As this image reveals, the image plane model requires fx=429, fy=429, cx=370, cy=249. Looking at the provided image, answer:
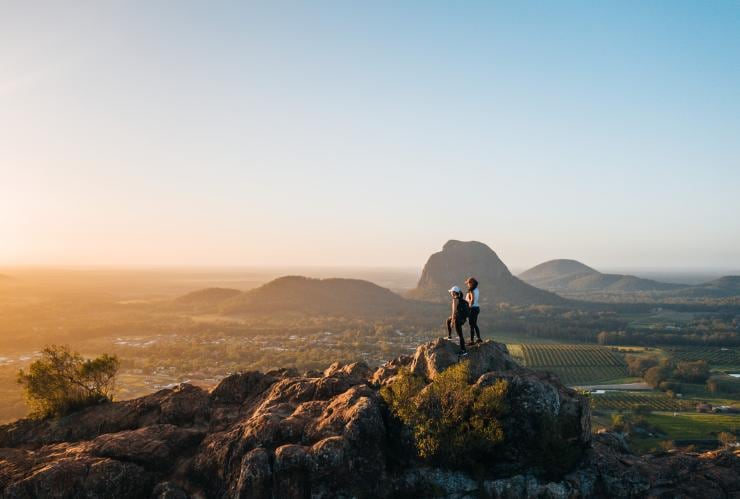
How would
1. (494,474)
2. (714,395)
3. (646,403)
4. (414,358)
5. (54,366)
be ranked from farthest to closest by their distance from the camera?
(714,395)
(646,403)
(54,366)
(414,358)
(494,474)

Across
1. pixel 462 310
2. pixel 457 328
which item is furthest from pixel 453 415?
pixel 462 310

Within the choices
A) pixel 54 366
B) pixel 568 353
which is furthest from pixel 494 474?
pixel 568 353

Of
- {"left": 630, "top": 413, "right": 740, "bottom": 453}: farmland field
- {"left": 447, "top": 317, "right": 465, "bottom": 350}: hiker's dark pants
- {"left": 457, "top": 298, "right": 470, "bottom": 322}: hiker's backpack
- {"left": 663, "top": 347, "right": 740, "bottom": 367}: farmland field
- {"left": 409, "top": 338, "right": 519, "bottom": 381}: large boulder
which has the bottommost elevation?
{"left": 630, "top": 413, "right": 740, "bottom": 453}: farmland field

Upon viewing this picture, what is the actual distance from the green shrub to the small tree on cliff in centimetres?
2455

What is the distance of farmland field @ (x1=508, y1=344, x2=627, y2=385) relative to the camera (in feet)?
504

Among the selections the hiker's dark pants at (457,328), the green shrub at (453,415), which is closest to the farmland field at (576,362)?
the hiker's dark pants at (457,328)

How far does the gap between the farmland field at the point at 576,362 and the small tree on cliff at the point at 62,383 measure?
144 m

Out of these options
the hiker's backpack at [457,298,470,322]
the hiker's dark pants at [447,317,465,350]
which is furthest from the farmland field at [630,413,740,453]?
the hiker's backpack at [457,298,470,322]

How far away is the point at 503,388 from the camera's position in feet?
82.8

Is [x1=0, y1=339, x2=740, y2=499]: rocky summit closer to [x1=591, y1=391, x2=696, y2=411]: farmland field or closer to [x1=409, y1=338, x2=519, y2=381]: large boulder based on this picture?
[x1=409, y1=338, x2=519, y2=381]: large boulder

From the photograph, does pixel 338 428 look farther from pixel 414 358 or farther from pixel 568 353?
pixel 568 353

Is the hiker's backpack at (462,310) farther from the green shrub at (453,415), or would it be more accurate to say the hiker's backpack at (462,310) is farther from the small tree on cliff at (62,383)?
the small tree on cliff at (62,383)

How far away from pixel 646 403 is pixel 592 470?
12071 cm

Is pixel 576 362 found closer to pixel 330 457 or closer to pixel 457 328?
pixel 457 328
